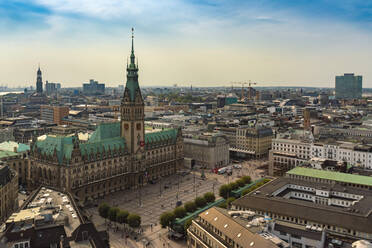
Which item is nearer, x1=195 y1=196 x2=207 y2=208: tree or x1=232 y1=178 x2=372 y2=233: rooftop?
x1=232 y1=178 x2=372 y2=233: rooftop

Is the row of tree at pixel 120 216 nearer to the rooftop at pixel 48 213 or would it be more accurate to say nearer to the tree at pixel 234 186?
the rooftop at pixel 48 213

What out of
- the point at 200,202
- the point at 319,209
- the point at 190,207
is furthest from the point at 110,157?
the point at 319,209

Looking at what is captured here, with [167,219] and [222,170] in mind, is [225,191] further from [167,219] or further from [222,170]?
[222,170]

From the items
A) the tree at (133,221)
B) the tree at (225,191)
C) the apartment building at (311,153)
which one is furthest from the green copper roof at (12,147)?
the apartment building at (311,153)

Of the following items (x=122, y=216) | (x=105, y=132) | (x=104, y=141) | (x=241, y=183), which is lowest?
(x=122, y=216)

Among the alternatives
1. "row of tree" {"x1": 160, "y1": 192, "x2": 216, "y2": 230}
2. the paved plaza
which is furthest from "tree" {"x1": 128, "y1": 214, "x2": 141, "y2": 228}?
"row of tree" {"x1": 160, "y1": 192, "x2": 216, "y2": 230}

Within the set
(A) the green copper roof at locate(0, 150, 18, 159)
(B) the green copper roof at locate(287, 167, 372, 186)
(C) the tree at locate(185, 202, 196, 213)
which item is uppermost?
(A) the green copper roof at locate(0, 150, 18, 159)

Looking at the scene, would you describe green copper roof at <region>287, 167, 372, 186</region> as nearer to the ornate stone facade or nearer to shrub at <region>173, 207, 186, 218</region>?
shrub at <region>173, 207, 186, 218</region>
